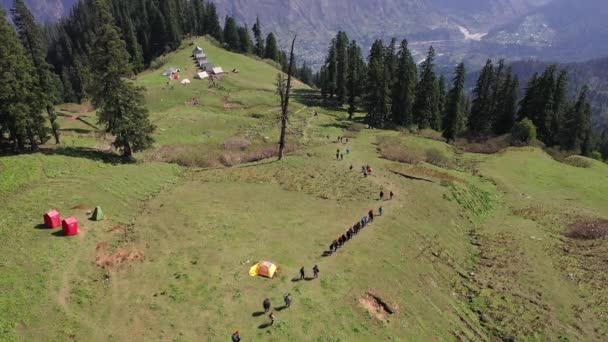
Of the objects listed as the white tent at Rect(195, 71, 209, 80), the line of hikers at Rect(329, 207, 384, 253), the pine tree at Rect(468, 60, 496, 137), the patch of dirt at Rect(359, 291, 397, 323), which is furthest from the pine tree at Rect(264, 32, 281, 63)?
the patch of dirt at Rect(359, 291, 397, 323)

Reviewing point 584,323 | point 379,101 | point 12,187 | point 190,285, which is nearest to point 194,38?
point 379,101

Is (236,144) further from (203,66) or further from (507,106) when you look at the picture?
(507,106)

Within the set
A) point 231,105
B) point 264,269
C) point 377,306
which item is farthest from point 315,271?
point 231,105

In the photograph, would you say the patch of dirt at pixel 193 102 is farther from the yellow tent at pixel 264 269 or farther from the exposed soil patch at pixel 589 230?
the exposed soil patch at pixel 589 230

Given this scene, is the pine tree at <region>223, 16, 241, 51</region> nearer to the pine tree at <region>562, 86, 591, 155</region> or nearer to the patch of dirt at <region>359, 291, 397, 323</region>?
the pine tree at <region>562, 86, 591, 155</region>

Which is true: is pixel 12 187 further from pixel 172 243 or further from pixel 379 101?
pixel 379 101

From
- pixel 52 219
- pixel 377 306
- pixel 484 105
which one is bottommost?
pixel 377 306
